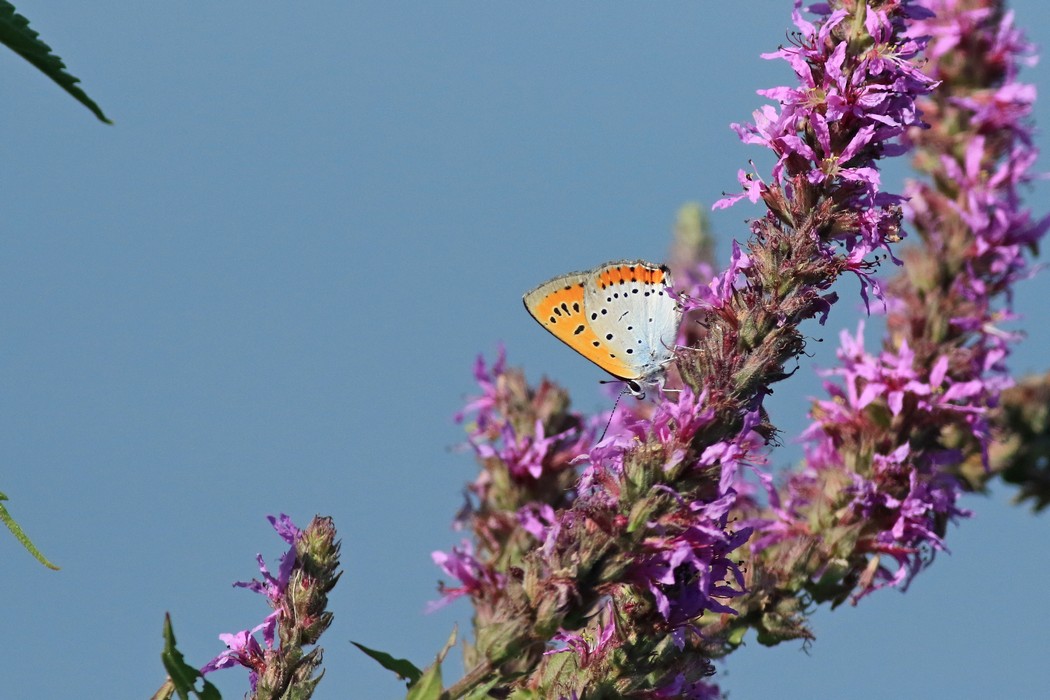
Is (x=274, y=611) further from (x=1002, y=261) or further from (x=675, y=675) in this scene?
(x=1002, y=261)

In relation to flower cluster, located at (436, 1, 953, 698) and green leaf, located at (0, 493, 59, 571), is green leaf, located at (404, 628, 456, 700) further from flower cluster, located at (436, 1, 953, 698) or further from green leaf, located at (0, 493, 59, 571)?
green leaf, located at (0, 493, 59, 571)

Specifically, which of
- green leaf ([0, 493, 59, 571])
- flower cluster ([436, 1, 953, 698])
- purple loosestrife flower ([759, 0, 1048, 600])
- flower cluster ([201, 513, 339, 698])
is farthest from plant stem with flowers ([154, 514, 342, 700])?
purple loosestrife flower ([759, 0, 1048, 600])

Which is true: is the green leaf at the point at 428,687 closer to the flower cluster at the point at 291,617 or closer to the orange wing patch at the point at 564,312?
the flower cluster at the point at 291,617

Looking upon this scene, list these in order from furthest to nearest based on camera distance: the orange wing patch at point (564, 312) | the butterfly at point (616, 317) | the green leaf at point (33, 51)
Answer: the orange wing patch at point (564, 312) → the butterfly at point (616, 317) → the green leaf at point (33, 51)

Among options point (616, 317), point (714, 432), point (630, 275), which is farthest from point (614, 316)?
point (714, 432)

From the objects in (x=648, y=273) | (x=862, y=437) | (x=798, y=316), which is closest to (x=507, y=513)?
(x=648, y=273)

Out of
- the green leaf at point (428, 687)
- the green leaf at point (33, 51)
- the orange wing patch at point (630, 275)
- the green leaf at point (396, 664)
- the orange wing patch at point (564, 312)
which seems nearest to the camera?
the green leaf at point (33, 51)

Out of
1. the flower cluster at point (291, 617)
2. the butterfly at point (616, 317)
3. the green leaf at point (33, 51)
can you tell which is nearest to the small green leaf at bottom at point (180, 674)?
the flower cluster at point (291, 617)
